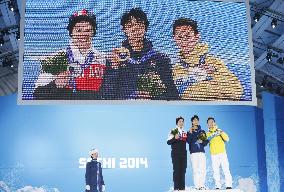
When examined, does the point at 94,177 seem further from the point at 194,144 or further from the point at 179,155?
the point at 194,144

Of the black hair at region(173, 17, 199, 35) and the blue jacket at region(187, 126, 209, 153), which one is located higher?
the black hair at region(173, 17, 199, 35)

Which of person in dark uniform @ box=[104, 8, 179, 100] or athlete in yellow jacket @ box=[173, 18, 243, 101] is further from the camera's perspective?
athlete in yellow jacket @ box=[173, 18, 243, 101]

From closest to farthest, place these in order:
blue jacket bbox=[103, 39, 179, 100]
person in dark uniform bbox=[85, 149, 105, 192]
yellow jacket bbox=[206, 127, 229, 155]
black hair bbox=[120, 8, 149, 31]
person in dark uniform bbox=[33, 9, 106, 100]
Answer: person in dark uniform bbox=[33, 9, 106, 100], blue jacket bbox=[103, 39, 179, 100], black hair bbox=[120, 8, 149, 31], yellow jacket bbox=[206, 127, 229, 155], person in dark uniform bbox=[85, 149, 105, 192]

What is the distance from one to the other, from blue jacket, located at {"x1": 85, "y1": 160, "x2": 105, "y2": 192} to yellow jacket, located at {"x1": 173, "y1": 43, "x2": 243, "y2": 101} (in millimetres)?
2982

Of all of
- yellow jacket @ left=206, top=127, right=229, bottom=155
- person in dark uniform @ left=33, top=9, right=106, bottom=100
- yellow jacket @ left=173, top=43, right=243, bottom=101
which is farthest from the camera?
yellow jacket @ left=206, top=127, right=229, bottom=155

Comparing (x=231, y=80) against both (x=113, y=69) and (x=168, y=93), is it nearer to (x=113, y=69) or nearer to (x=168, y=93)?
(x=168, y=93)

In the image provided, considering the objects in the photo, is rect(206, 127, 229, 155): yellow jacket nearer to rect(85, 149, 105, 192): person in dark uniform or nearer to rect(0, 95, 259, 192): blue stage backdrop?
rect(0, 95, 259, 192): blue stage backdrop

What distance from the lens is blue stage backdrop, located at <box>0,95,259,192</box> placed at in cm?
1033

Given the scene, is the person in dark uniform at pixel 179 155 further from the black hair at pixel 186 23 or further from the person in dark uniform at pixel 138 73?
the black hair at pixel 186 23

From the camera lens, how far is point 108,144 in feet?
34.3

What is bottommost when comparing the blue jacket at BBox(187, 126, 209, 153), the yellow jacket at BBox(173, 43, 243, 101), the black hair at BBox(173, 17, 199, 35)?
the blue jacket at BBox(187, 126, 209, 153)

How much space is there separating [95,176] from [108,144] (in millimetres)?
1177

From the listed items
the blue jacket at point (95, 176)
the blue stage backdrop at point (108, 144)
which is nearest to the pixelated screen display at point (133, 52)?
the blue jacket at point (95, 176)

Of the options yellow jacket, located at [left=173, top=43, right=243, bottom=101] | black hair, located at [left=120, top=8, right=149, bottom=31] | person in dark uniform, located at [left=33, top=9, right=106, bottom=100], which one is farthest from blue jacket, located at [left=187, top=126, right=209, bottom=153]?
black hair, located at [left=120, top=8, right=149, bottom=31]
